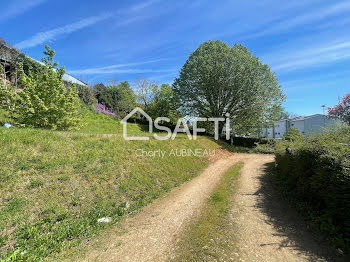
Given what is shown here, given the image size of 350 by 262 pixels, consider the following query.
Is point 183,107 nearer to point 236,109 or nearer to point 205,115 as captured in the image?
point 205,115

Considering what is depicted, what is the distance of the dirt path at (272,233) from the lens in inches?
112

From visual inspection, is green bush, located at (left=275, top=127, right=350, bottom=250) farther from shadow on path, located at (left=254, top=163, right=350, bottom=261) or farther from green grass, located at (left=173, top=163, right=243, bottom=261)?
green grass, located at (left=173, top=163, right=243, bottom=261)

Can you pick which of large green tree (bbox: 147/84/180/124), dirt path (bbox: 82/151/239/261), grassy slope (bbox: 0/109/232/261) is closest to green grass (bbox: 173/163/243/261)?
dirt path (bbox: 82/151/239/261)

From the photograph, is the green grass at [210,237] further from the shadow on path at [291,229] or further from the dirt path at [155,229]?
the shadow on path at [291,229]

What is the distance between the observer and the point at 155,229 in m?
3.78

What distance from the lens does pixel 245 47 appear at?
17672 mm

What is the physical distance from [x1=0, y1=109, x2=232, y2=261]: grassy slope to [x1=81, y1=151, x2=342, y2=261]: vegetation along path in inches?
24.8

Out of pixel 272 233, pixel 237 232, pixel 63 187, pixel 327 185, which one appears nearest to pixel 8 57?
pixel 63 187

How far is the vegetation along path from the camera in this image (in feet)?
9.47

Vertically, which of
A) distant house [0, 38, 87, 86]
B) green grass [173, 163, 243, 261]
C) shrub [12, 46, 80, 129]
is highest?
distant house [0, 38, 87, 86]

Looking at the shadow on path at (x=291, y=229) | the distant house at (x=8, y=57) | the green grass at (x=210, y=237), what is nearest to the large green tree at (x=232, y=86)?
the shadow on path at (x=291, y=229)

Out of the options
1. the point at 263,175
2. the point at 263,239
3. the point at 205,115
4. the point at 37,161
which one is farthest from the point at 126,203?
the point at 205,115

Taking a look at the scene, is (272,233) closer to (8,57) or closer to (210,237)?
(210,237)

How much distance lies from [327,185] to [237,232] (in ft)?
8.14
